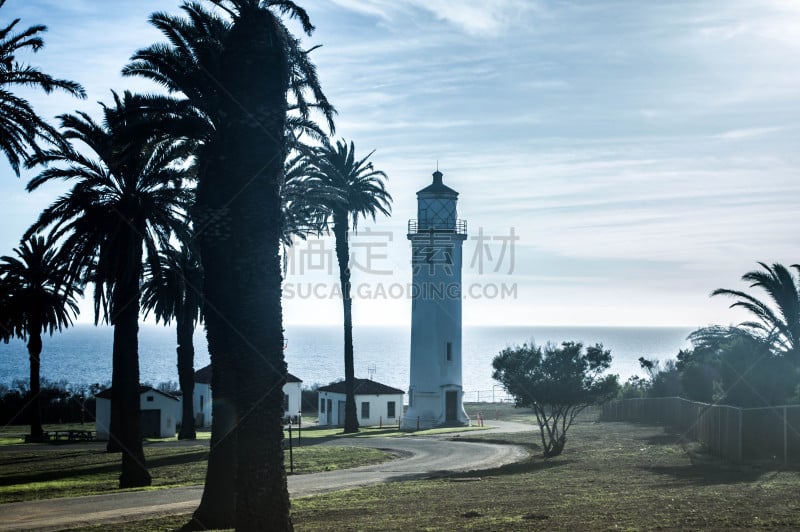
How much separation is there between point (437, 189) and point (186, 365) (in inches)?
835

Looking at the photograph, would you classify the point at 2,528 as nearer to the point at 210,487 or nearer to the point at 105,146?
the point at 210,487

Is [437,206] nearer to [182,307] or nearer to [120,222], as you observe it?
[182,307]

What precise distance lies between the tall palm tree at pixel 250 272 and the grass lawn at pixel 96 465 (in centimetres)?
1019

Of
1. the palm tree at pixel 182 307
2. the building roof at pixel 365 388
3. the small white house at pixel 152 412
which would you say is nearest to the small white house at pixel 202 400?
the small white house at pixel 152 412

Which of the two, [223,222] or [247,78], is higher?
[247,78]

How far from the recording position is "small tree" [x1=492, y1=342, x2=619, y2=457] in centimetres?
3459

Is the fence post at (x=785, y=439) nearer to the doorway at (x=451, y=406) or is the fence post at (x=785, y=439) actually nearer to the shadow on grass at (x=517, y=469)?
the shadow on grass at (x=517, y=469)

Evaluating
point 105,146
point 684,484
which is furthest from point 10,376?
point 684,484

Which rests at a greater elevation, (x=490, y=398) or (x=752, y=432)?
(x=752, y=432)

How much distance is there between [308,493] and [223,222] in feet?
32.4

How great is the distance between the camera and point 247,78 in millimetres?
15953

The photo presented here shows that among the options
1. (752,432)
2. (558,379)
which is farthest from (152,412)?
(752,432)

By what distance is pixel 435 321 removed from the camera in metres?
57.1

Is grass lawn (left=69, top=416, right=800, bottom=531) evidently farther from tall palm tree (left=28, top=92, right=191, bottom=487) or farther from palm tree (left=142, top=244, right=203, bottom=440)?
palm tree (left=142, top=244, right=203, bottom=440)
